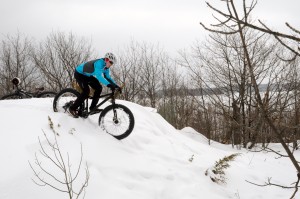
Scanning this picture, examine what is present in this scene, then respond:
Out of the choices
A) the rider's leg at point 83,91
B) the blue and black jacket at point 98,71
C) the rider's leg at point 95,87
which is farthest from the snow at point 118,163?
the blue and black jacket at point 98,71

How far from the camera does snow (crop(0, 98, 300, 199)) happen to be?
4469 millimetres

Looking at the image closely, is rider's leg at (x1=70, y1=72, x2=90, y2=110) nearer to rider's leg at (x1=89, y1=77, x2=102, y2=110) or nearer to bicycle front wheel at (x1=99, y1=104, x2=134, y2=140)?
rider's leg at (x1=89, y1=77, x2=102, y2=110)

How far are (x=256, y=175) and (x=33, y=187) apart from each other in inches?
203

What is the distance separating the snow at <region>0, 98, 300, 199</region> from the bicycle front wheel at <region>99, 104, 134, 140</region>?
19cm

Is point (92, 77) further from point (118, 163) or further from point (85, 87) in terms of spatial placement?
point (118, 163)

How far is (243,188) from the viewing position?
617cm

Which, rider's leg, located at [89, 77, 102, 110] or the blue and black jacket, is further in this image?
rider's leg, located at [89, 77, 102, 110]

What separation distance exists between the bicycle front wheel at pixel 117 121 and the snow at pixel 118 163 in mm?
187

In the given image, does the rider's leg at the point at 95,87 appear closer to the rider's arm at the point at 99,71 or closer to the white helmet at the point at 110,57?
the rider's arm at the point at 99,71

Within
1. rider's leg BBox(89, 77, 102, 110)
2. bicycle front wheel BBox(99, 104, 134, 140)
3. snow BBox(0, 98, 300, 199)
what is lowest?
snow BBox(0, 98, 300, 199)

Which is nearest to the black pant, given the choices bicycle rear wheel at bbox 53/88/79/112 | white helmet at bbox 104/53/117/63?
bicycle rear wheel at bbox 53/88/79/112

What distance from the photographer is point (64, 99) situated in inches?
305

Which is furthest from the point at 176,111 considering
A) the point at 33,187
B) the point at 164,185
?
the point at 33,187

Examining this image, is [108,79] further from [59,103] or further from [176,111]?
[176,111]
